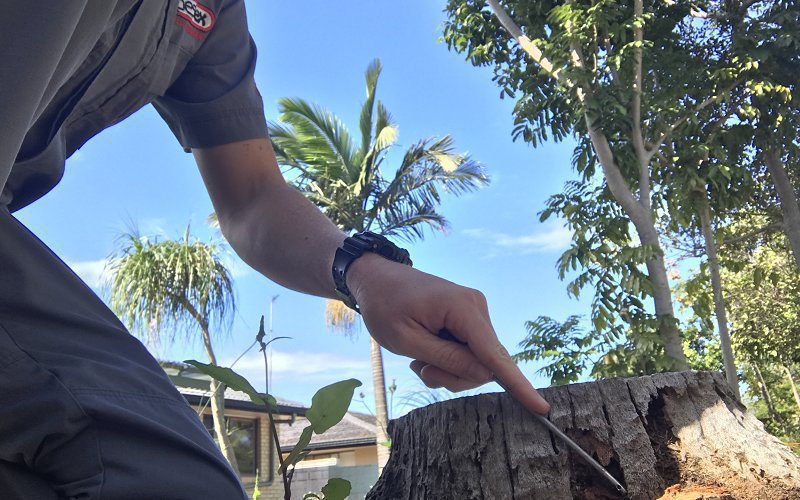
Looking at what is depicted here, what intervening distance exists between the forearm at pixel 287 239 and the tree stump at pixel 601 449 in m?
0.31

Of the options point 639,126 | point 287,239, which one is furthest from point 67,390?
point 639,126

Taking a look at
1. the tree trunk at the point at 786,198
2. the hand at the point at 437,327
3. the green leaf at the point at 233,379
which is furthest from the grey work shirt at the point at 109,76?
the tree trunk at the point at 786,198

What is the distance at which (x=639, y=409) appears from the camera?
3.22ft

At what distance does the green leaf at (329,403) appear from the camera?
0.75 metres

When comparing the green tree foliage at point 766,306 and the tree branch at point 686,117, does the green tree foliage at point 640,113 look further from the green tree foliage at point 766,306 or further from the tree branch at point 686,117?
the green tree foliage at point 766,306

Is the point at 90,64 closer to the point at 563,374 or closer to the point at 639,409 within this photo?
the point at 639,409

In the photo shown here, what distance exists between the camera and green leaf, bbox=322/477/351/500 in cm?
77

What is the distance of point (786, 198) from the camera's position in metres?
7.32

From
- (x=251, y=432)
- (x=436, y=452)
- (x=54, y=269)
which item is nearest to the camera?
(x=54, y=269)

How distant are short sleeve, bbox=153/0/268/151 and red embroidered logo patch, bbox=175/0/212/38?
1.6 inches

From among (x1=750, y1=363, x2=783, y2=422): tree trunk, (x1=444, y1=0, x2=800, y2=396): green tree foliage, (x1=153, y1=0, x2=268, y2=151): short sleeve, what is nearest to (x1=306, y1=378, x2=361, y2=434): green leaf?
(x1=153, y1=0, x2=268, y2=151): short sleeve

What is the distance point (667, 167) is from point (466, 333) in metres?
6.52

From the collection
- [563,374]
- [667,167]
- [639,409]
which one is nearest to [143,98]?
[639,409]

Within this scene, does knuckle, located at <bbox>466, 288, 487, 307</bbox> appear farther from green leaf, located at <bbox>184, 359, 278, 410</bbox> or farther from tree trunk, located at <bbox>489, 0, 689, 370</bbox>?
tree trunk, located at <bbox>489, 0, 689, 370</bbox>
